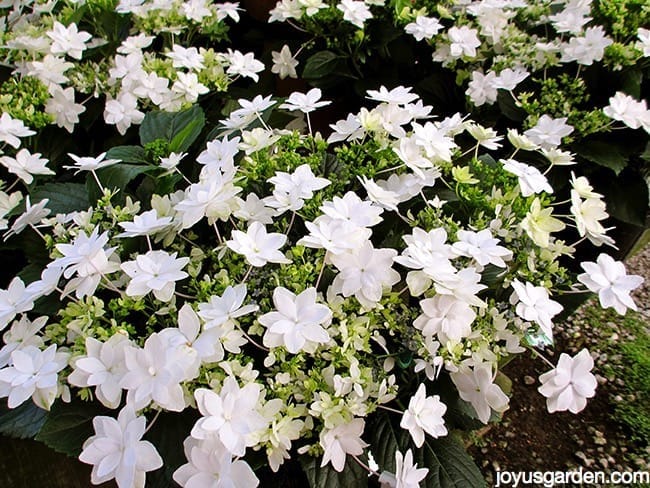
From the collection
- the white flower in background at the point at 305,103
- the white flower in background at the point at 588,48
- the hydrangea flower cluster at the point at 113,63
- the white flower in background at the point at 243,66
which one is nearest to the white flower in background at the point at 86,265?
the white flower in background at the point at 305,103

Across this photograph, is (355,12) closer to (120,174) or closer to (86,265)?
(120,174)

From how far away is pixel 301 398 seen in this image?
0.73 m

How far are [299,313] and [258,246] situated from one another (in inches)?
4.5

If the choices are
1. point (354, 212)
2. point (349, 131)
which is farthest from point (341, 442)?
point (349, 131)

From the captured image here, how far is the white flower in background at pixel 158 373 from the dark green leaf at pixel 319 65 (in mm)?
1131

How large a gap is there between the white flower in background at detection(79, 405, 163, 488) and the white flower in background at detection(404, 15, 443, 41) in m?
1.18

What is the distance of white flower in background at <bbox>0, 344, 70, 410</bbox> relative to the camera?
2.24ft

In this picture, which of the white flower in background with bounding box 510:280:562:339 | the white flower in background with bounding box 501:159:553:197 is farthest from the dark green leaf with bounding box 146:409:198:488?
the white flower in background with bounding box 501:159:553:197

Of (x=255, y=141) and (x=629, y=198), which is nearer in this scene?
(x=255, y=141)

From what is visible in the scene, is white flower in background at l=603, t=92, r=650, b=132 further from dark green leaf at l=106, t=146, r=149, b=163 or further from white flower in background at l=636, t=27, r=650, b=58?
dark green leaf at l=106, t=146, r=149, b=163

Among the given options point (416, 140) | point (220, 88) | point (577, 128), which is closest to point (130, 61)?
point (220, 88)

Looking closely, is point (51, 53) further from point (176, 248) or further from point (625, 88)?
point (625, 88)

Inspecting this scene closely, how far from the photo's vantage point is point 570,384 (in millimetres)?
718

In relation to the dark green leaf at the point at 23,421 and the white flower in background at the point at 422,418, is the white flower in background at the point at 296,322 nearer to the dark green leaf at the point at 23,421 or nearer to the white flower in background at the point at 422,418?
the white flower in background at the point at 422,418
